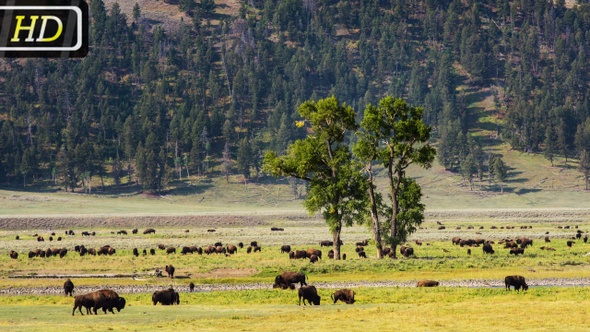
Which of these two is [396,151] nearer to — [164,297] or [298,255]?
[298,255]

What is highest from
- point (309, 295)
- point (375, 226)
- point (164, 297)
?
point (309, 295)

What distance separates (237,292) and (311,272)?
38.9 feet

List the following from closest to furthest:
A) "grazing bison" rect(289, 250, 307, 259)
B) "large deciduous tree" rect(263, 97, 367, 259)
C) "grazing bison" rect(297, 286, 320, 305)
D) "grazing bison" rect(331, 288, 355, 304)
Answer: "grazing bison" rect(297, 286, 320, 305) → "grazing bison" rect(331, 288, 355, 304) → "large deciduous tree" rect(263, 97, 367, 259) → "grazing bison" rect(289, 250, 307, 259)

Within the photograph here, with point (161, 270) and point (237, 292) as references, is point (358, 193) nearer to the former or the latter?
point (161, 270)

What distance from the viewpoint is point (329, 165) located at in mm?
77312

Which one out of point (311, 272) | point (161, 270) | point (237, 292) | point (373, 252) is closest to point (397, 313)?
point (237, 292)

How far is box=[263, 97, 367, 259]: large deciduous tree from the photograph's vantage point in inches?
2987

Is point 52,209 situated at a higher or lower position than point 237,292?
lower

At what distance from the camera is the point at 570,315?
4212cm

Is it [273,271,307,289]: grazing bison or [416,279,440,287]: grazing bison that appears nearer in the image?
[273,271,307,289]: grazing bison

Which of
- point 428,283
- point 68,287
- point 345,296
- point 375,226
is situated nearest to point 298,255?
point 375,226

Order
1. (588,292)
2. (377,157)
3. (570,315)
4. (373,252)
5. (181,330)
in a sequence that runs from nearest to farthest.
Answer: (181,330) < (570,315) < (588,292) < (377,157) < (373,252)

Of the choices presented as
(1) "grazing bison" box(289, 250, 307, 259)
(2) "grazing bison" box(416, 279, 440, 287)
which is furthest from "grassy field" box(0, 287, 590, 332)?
(1) "grazing bison" box(289, 250, 307, 259)

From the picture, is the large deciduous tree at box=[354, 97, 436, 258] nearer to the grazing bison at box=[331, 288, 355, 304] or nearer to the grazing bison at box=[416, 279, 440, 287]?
the grazing bison at box=[416, 279, 440, 287]
